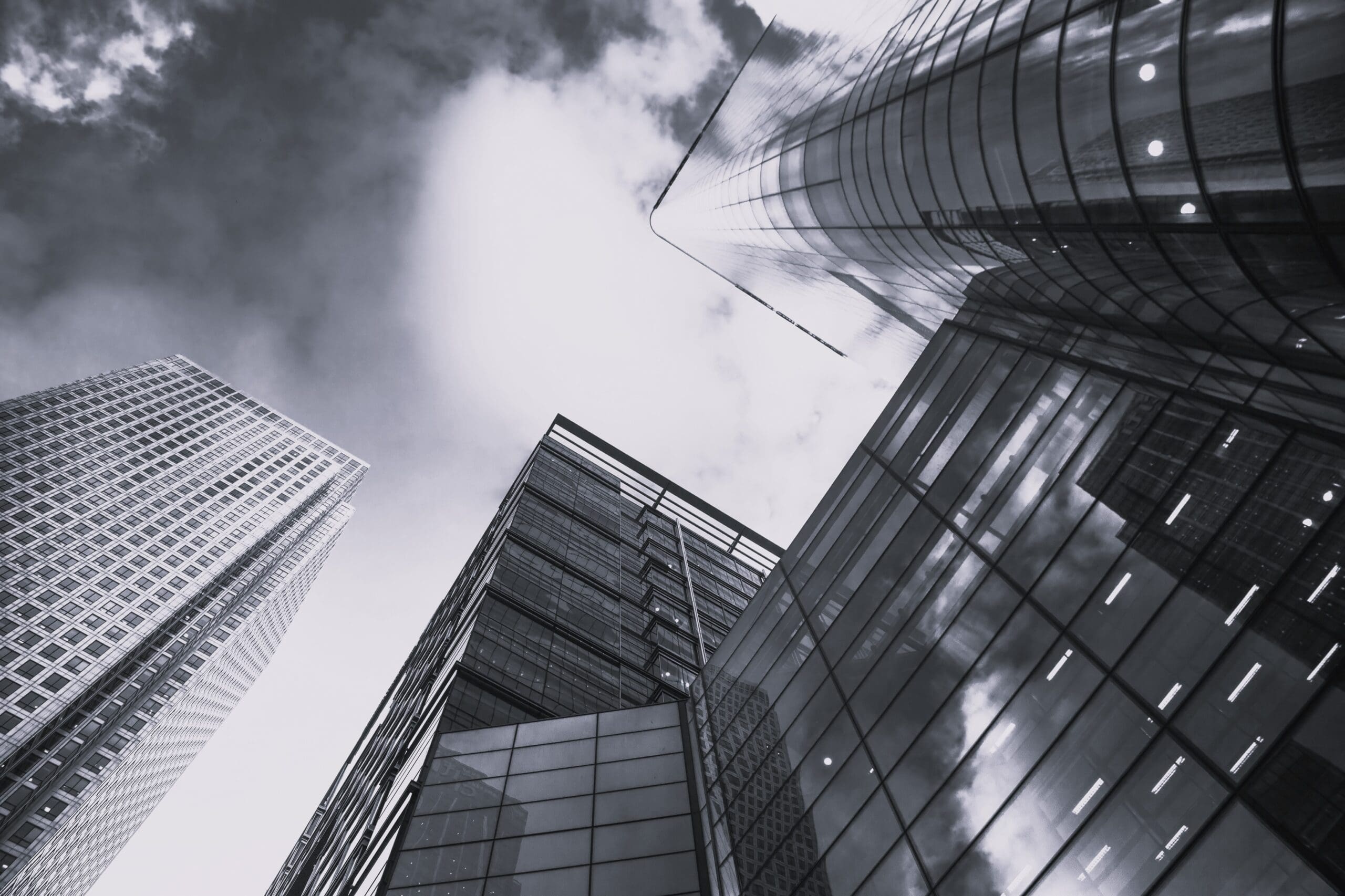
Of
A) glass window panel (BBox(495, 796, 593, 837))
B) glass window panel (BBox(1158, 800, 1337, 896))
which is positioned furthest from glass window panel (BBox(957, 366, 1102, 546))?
glass window panel (BBox(495, 796, 593, 837))

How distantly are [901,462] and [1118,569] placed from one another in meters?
9.68

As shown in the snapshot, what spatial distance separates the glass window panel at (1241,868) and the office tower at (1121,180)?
469 centimetres

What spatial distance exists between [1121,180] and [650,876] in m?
16.9

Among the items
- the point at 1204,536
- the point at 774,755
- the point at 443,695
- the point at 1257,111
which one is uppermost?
the point at 1257,111

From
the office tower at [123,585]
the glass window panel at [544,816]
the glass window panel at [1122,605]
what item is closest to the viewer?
the glass window panel at [1122,605]

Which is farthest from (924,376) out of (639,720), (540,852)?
(540,852)

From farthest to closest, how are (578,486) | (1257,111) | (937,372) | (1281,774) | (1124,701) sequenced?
(578,486) < (937,372) < (1124,701) < (1257,111) < (1281,774)

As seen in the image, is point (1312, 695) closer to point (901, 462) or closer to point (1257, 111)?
point (1257, 111)

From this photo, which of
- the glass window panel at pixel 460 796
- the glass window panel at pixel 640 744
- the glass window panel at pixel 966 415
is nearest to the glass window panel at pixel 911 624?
the glass window panel at pixel 966 415

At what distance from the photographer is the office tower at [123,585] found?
9700 centimetres

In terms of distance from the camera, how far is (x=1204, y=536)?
1020 cm

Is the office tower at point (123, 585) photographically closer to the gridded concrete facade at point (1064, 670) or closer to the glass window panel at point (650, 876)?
the glass window panel at point (650, 876)

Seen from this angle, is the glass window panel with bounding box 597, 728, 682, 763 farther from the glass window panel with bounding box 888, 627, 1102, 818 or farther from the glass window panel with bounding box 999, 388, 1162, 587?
the glass window panel with bounding box 999, 388, 1162, 587

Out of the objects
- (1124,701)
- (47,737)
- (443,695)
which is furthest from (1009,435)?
(47,737)
